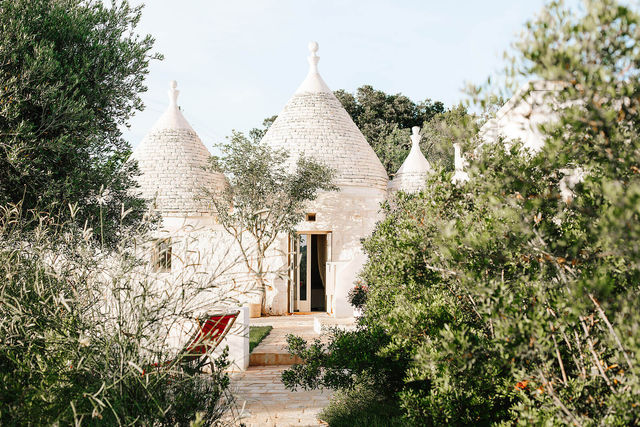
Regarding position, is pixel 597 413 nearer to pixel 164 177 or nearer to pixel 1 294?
pixel 1 294

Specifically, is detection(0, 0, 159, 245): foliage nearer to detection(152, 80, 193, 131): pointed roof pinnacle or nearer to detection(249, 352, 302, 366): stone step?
detection(249, 352, 302, 366): stone step

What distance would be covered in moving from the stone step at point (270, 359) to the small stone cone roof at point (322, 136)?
8.48m

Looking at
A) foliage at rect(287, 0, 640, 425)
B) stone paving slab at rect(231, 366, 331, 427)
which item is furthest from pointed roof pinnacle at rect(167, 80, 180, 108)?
foliage at rect(287, 0, 640, 425)

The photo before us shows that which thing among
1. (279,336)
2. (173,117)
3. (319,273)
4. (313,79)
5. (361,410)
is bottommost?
(279,336)

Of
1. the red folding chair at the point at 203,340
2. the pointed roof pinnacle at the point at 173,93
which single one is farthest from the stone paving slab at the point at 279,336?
the pointed roof pinnacle at the point at 173,93

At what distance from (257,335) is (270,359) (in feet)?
5.84

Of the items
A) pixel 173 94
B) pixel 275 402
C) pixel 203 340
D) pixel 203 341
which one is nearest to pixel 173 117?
pixel 173 94

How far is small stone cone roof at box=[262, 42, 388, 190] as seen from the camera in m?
16.8

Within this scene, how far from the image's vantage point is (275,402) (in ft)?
22.1

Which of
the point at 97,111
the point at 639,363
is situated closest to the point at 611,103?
the point at 639,363

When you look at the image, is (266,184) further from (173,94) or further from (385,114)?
(385,114)

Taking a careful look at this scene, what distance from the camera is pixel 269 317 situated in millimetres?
15312

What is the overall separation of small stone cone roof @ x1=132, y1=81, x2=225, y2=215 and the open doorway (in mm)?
3720

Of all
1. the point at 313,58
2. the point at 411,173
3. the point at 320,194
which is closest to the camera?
the point at 320,194
